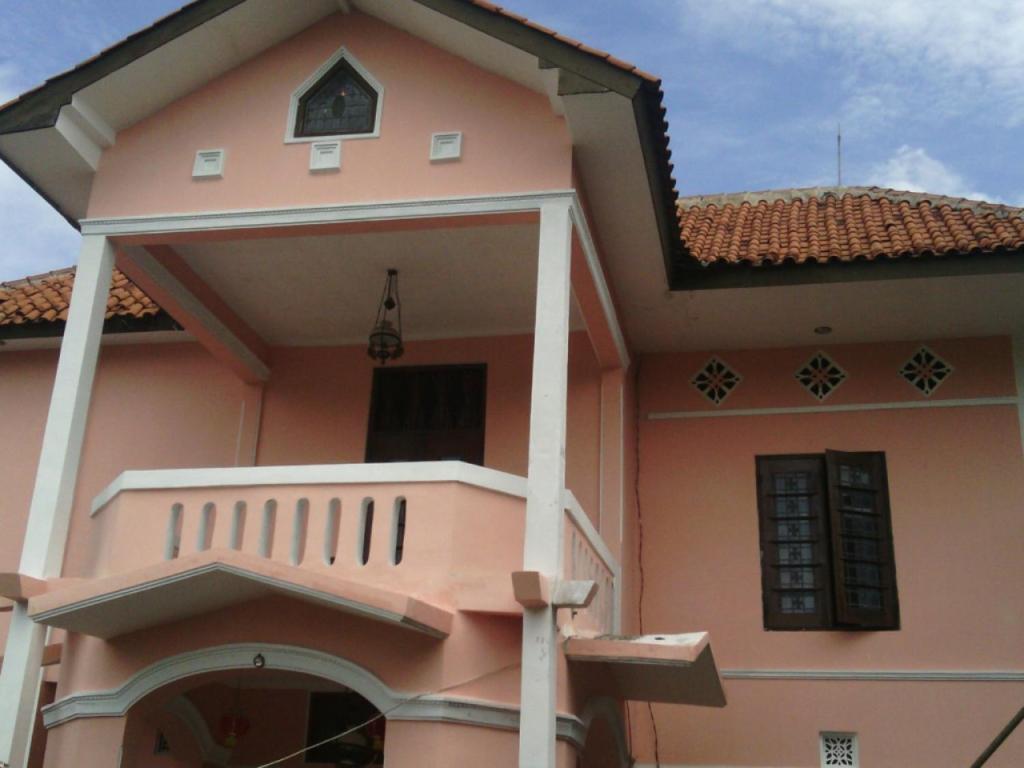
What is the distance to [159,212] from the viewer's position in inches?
349

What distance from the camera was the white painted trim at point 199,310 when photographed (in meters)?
9.55

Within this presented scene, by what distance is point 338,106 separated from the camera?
9.01m

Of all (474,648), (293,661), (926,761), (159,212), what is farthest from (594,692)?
(159,212)

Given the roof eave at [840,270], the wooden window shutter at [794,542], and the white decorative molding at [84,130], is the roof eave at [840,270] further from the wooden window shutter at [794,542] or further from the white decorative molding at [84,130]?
the white decorative molding at [84,130]

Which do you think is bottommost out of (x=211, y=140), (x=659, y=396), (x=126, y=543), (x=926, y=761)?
(x=926, y=761)

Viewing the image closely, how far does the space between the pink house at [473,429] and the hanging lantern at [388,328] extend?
40 millimetres

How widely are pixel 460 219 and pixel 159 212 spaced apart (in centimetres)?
217

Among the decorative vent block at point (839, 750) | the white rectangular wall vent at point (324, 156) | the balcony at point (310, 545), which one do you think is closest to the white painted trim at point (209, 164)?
the white rectangular wall vent at point (324, 156)

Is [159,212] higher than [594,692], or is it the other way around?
[159,212]

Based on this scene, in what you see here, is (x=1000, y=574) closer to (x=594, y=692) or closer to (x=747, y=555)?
(x=747, y=555)

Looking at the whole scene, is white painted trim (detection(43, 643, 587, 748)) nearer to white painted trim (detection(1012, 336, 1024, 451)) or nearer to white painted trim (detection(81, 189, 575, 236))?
white painted trim (detection(81, 189, 575, 236))

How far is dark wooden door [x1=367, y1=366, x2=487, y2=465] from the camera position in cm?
1072

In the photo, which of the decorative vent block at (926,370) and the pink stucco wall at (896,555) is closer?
the pink stucco wall at (896,555)

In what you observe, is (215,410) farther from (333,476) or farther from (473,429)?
(333,476)
